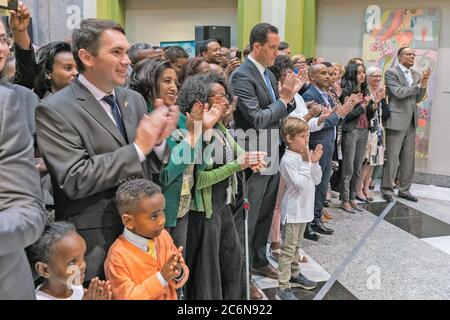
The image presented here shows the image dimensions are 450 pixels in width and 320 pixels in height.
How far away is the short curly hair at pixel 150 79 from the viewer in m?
2.08

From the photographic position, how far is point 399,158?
512cm

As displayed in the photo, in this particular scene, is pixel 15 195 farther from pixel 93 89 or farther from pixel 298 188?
pixel 298 188

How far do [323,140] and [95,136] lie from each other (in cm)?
258

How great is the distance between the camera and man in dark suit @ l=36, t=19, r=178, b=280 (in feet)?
4.69

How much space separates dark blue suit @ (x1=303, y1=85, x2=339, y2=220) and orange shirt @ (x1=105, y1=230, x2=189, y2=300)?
2.45 meters

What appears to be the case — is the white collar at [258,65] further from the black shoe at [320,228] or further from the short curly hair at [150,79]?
the black shoe at [320,228]

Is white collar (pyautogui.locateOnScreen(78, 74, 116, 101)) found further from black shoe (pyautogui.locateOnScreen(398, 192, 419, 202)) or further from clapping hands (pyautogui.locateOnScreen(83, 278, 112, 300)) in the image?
black shoe (pyautogui.locateOnScreen(398, 192, 419, 202))

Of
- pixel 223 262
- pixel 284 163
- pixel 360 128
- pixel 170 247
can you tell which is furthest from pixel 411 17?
pixel 170 247

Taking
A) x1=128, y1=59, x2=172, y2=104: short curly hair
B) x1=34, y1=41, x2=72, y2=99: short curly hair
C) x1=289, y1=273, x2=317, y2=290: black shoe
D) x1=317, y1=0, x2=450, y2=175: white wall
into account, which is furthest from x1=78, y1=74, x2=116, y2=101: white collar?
x1=317, y1=0, x2=450, y2=175: white wall

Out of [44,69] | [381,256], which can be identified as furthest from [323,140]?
[44,69]

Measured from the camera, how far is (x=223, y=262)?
236cm

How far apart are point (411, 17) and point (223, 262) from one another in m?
4.48

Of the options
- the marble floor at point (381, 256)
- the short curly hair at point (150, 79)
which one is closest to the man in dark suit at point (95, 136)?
the short curly hair at point (150, 79)
